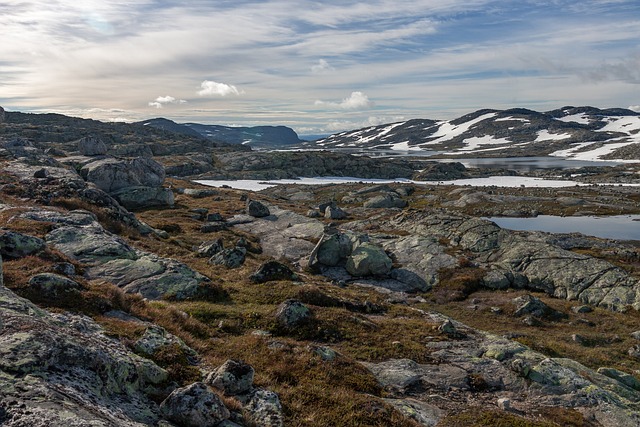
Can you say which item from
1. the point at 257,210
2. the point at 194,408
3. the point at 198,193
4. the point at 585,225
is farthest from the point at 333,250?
the point at 585,225

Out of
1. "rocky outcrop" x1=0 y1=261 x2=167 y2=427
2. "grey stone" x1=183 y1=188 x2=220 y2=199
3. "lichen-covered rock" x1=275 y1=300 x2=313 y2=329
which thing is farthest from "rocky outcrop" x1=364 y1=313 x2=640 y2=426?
"grey stone" x1=183 y1=188 x2=220 y2=199

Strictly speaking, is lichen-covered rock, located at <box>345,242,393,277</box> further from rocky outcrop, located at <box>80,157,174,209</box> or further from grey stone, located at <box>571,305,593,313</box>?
rocky outcrop, located at <box>80,157,174,209</box>

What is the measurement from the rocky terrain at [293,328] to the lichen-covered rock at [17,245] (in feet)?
0.25

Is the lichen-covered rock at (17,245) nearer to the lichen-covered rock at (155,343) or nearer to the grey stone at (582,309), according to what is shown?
the lichen-covered rock at (155,343)

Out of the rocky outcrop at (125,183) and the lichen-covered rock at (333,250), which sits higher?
the rocky outcrop at (125,183)

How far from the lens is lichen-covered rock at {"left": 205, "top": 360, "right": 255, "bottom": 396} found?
11906 millimetres

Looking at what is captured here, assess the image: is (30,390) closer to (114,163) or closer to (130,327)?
(130,327)

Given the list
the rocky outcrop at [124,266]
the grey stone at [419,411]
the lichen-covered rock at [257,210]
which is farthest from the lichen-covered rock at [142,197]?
the grey stone at [419,411]

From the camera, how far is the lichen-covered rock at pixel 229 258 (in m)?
37.7

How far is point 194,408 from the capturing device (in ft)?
31.3

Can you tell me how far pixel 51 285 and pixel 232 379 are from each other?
31.9 feet

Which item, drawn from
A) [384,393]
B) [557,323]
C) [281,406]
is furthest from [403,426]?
[557,323]

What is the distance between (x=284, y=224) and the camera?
227ft

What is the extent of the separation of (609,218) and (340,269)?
9038 centimetres
